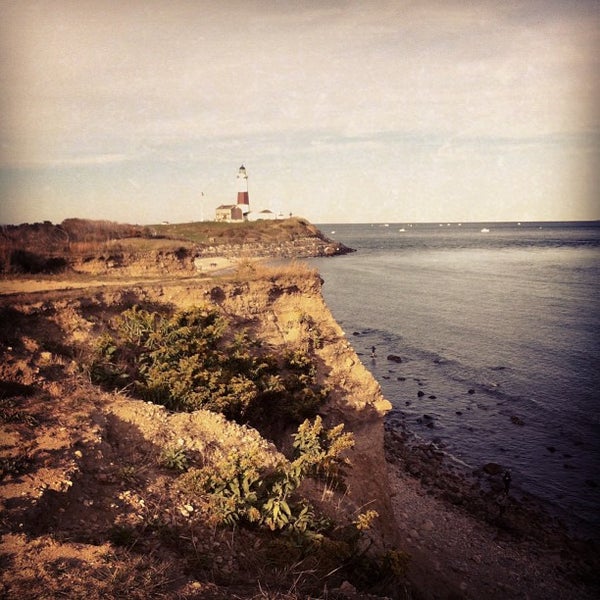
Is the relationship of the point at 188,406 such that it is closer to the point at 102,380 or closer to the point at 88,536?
the point at 102,380

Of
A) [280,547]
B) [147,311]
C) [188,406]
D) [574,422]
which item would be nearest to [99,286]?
[147,311]

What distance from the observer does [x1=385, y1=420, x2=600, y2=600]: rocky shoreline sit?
46.4 feet

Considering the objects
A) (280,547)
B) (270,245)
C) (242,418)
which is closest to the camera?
(280,547)

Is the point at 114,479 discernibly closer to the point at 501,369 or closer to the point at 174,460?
the point at 174,460

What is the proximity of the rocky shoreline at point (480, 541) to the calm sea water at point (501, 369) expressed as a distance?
1.36 m

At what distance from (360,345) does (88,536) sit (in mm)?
33493

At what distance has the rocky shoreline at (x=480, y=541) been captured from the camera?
46.4 feet

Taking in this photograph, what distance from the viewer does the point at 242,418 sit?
39.2ft

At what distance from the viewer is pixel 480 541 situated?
54.6ft

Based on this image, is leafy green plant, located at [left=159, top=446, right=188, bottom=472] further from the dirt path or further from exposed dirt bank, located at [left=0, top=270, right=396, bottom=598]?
the dirt path

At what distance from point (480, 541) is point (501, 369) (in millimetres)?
18275

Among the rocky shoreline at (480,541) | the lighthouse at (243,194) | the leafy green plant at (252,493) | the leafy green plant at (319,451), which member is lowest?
the rocky shoreline at (480,541)

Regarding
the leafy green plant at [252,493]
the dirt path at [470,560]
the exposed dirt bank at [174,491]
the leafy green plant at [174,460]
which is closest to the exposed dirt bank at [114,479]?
the exposed dirt bank at [174,491]

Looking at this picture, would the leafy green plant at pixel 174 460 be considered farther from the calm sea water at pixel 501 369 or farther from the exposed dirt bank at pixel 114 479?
the calm sea water at pixel 501 369
